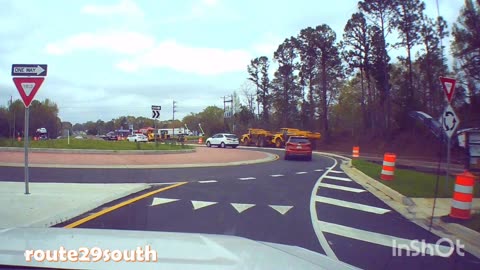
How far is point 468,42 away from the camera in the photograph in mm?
14898

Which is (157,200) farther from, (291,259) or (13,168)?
(13,168)

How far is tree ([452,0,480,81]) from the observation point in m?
12.3

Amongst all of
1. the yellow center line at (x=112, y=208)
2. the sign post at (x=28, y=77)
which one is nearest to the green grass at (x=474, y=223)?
the yellow center line at (x=112, y=208)

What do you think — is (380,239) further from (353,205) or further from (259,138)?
(259,138)

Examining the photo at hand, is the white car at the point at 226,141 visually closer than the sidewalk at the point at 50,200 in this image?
No

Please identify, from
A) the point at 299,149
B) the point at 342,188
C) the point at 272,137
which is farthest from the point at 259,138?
the point at 342,188

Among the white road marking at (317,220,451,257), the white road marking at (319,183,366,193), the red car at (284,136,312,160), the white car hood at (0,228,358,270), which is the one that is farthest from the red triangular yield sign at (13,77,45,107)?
the red car at (284,136,312,160)

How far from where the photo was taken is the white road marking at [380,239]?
6.20 metres

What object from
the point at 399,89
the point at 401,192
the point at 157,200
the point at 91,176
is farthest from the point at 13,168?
the point at 399,89

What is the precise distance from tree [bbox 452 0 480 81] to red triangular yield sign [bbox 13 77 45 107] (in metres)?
11.2

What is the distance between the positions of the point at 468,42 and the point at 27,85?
46.8 ft

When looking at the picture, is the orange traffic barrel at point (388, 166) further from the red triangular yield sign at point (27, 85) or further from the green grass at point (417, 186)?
the red triangular yield sign at point (27, 85)

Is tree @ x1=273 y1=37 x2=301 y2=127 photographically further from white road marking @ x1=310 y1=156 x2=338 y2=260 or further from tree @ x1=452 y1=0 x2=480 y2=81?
white road marking @ x1=310 y1=156 x2=338 y2=260

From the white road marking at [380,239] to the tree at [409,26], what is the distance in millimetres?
30979
